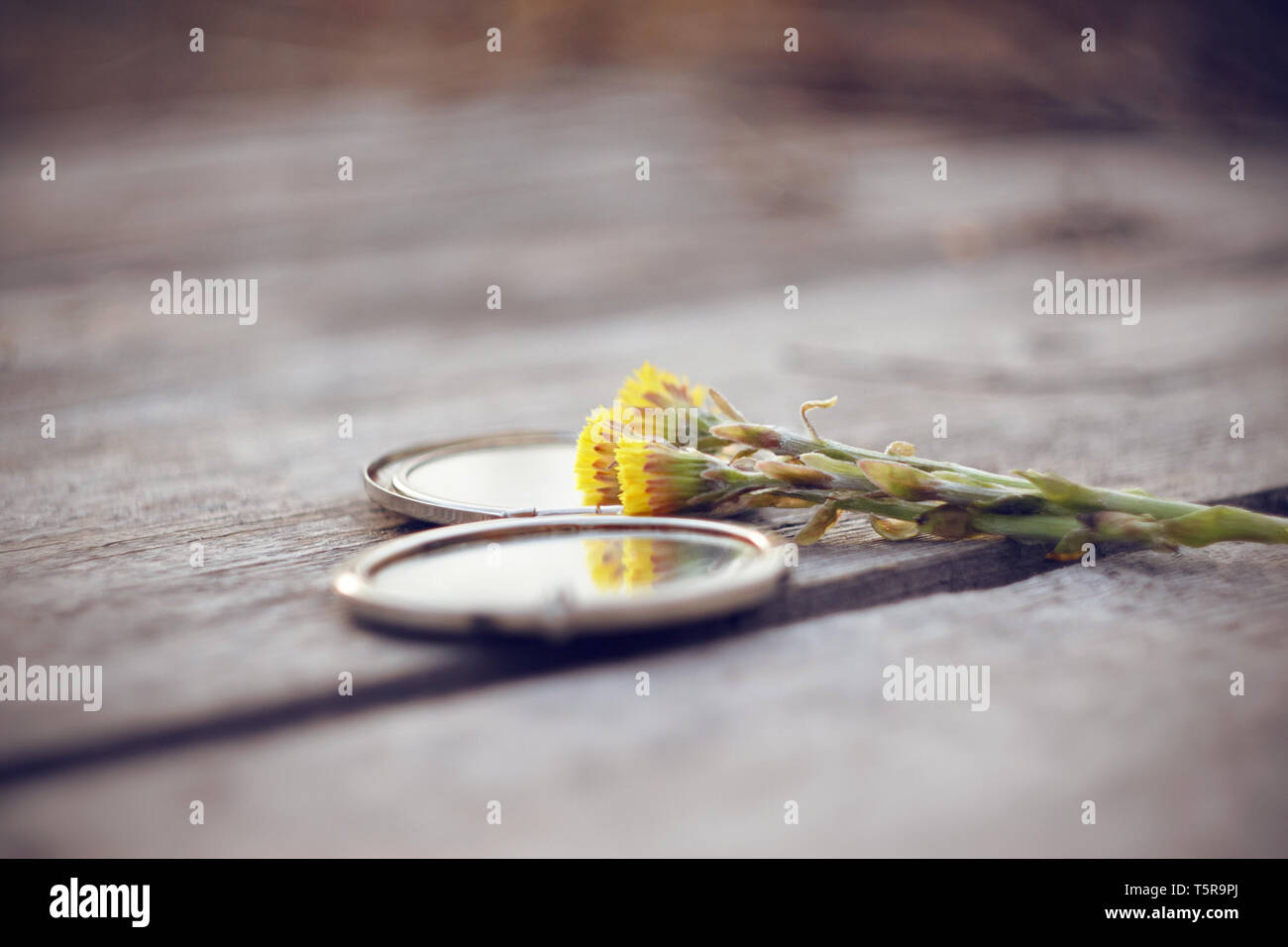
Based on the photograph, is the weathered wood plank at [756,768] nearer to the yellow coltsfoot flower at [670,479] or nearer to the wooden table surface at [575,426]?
the wooden table surface at [575,426]

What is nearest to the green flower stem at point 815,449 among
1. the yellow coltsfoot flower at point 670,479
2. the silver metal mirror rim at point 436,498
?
the yellow coltsfoot flower at point 670,479

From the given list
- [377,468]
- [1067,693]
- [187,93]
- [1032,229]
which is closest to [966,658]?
[1067,693]

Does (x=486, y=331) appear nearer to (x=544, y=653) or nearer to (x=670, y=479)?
(x=670, y=479)

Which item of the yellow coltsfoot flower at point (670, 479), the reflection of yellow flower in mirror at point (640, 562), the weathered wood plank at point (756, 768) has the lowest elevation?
the weathered wood plank at point (756, 768)

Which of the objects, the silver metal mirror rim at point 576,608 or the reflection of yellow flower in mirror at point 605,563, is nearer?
the silver metal mirror rim at point 576,608

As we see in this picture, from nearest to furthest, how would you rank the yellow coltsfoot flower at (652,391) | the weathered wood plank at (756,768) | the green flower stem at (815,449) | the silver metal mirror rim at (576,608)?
the weathered wood plank at (756,768), the silver metal mirror rim at (576,608), the green flower stem at (815,449), the yellow coltsfoot flower at (652,391)

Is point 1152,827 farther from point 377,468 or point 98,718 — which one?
point 377,468

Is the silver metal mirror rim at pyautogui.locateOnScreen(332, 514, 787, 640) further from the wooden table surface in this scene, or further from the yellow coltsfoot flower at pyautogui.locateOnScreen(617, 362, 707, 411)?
the yellow coltsfoot flower at pyautogui.locateOnScreen(617, 362, 707, 411)
